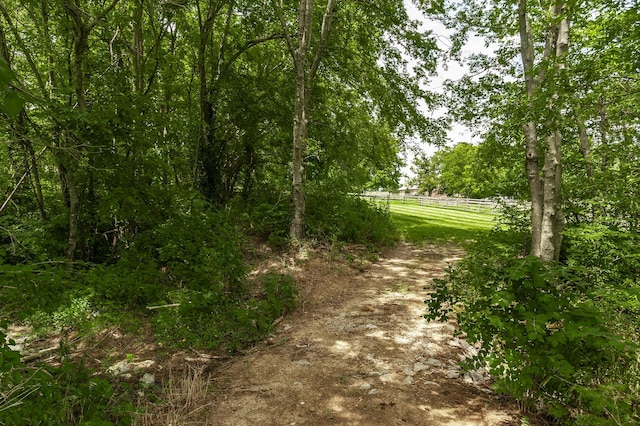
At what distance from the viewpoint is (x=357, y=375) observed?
3.88 meters

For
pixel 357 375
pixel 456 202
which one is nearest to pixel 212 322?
pixel 357 375

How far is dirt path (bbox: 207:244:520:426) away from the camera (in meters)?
3.17

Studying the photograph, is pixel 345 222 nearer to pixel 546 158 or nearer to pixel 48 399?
pixel 546 158

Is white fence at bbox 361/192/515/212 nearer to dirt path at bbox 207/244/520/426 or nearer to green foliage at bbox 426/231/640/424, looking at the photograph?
dirt path at bbox 207/244/520/426

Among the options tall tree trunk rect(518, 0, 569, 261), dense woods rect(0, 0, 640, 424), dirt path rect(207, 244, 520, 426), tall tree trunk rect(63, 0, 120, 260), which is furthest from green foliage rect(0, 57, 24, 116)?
tall tree trunk rect(518, 0, 569, 261)

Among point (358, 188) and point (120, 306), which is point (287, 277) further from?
point (358, 188)

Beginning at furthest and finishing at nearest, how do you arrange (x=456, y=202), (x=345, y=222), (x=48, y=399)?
(x=456, y=202), (x=345, y=222), (x=48, y=399)

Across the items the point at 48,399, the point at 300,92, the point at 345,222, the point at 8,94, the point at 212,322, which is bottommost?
the point at 212,322

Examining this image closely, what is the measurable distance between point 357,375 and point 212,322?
7.65ft

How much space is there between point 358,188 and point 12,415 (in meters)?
11.8

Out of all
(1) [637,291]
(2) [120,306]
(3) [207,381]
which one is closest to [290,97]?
(2) [120,306]

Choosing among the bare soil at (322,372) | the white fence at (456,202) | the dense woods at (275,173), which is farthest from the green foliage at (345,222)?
the white fence at (456,202)

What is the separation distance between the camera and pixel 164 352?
445 centimetres

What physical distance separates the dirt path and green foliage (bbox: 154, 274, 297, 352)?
1.00 ft
